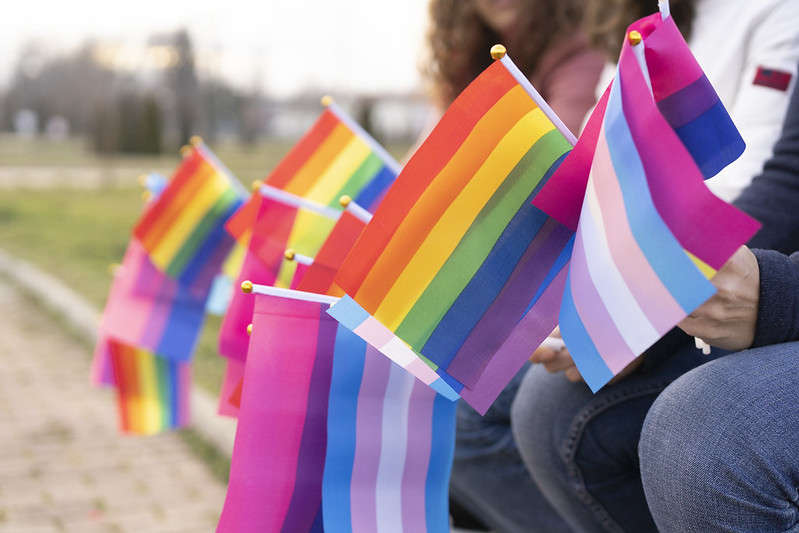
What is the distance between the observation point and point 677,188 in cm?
97

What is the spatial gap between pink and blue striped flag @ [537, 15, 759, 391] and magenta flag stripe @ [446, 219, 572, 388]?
0.09m

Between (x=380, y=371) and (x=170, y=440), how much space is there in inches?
88.8

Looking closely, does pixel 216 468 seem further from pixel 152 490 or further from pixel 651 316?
pixel 651 316

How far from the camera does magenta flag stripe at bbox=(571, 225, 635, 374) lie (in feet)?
3.31

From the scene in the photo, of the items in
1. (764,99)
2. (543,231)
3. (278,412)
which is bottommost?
(278,412)

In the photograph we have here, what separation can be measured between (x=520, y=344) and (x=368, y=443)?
0.91ft

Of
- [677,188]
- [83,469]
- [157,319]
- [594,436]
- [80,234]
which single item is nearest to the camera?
[677,188]

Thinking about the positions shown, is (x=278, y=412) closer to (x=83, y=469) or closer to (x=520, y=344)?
(x=520, y=344)

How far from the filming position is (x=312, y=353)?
126cm

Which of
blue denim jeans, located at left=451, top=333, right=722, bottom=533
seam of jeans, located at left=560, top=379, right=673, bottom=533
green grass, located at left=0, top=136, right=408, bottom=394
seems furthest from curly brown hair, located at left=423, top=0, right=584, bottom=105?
green grass, located at left=0, top=136, right=408, bottom=394

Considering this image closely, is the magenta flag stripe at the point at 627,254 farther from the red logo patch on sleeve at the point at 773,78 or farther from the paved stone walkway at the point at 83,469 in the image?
the paved stone walkway at the point at 83,469

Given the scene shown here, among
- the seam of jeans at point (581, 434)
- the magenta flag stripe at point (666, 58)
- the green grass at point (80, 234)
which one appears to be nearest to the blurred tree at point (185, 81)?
the green grass at point (80, 234)

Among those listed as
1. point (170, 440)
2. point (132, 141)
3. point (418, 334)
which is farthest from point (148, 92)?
point (418, 334)

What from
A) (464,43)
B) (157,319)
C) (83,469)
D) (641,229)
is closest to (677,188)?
(641,229)
